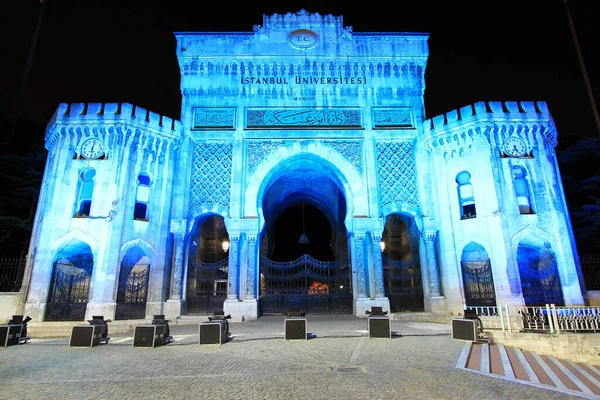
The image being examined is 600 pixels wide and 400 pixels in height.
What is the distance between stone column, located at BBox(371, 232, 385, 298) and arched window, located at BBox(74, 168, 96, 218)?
11.1 meters

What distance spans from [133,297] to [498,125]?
16056mm

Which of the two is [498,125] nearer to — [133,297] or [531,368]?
[531,368]

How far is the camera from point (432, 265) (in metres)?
13.7

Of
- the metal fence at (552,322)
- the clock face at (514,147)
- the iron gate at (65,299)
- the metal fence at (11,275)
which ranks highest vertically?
the clock face at (514,147)

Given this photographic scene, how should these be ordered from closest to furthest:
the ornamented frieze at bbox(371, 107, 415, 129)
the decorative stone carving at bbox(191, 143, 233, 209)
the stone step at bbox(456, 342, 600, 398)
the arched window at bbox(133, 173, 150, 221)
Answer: the stone step at bbox(456, 342, 600, 398), the arched window at bbox(133, 173, 150, 221), the decorative stone carving at bbox(191, 143, 233, 209), the ornamented frieze at bbox(371, 107, 415, 129)

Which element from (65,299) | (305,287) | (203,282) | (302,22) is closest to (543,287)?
(305,287)

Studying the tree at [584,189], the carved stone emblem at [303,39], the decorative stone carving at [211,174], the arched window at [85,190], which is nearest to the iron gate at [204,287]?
the decorative stone carving at [211,174]

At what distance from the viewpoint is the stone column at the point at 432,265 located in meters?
13.5

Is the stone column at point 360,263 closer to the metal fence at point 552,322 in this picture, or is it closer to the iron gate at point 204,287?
the metal fence at point 552,322

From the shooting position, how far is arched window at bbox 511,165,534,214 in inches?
518

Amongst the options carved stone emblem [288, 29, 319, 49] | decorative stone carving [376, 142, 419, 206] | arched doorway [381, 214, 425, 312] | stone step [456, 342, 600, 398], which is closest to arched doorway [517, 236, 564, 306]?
arched doorway [381, 214, 425, 312]

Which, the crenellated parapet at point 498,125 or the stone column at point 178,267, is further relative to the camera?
the crenellated parapet at point 498,125

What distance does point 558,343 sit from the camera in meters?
7.74

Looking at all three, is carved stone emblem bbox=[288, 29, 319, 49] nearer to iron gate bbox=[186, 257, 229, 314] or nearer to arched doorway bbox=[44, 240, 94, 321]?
iron gate bbox=[186, 257, 229, 314]
